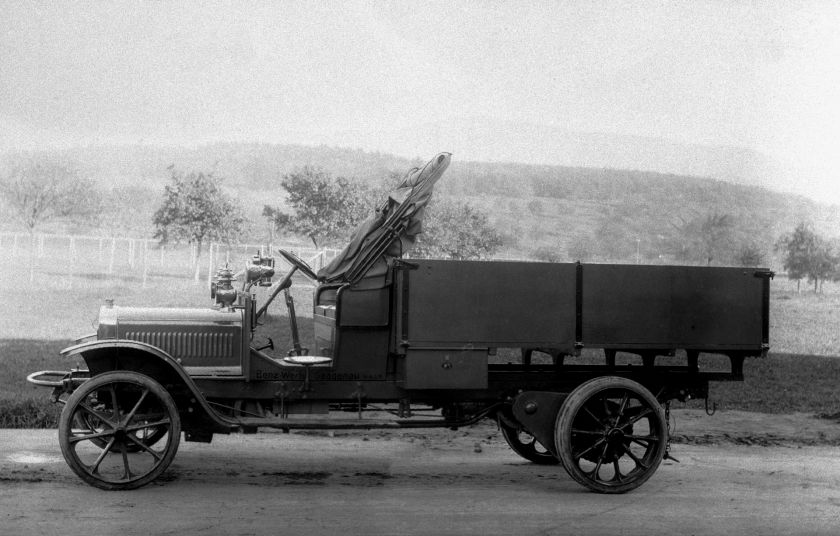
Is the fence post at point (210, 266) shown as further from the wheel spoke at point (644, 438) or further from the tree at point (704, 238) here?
the wheel spoke at point (644, 438)

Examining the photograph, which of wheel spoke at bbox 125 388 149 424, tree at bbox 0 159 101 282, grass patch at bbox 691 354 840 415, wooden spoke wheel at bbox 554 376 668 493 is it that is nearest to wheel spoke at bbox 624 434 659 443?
wooden spoke wheel at bbox 554 376 668 493

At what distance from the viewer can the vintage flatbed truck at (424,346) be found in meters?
6.50

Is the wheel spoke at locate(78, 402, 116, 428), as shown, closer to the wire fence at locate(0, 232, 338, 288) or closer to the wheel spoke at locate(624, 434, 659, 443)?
the wheel spoke at locate(624, 434, 659, 443)

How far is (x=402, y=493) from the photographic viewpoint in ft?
21.2

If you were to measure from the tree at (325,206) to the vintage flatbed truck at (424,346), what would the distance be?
1895cm

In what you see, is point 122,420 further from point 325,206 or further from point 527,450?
point 325,206

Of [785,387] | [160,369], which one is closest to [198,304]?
[785,387]

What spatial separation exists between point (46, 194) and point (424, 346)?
23942mm

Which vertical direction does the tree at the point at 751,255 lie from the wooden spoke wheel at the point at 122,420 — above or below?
above

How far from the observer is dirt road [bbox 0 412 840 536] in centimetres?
554

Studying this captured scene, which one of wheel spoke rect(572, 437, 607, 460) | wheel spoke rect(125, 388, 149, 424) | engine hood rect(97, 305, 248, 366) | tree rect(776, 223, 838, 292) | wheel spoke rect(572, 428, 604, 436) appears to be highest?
tree rect(776, 223, 838, 292)

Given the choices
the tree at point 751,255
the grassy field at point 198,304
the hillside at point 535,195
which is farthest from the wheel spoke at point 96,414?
the hillside at point 535,195

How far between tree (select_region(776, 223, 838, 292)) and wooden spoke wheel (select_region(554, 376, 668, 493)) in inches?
749

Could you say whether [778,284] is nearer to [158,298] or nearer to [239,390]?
[158,298]
